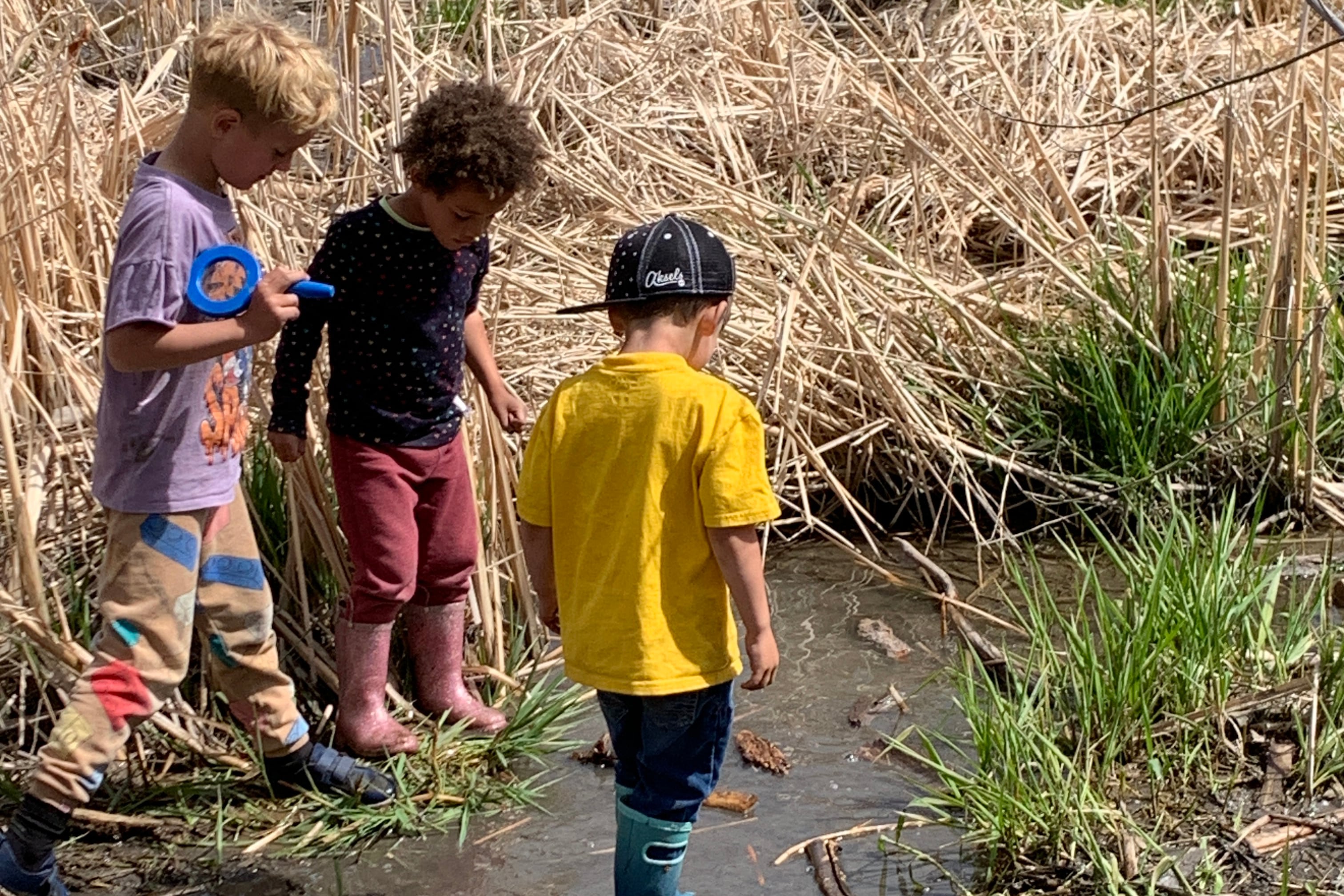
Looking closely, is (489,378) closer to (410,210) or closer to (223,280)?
(410,210)

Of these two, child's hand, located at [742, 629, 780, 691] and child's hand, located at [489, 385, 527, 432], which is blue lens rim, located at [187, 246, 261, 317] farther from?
child's hand, located at [742, 629, 780, 691]

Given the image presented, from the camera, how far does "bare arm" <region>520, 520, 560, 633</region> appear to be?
2.55m

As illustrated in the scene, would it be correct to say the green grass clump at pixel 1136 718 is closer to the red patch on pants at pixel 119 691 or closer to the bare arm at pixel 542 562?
the bare arm at pixel 542 562

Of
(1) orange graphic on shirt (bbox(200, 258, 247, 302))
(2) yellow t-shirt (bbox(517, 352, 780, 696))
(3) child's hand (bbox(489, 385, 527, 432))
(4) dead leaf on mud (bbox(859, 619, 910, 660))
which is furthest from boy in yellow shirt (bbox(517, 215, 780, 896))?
(4) dead leaf on mud (bbox(859, 619, 910, 660))

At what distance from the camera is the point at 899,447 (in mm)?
4484

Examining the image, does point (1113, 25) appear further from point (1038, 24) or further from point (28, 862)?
point (28, 862)

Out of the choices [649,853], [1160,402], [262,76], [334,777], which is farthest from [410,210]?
[1160,402]

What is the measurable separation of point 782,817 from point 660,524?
0.87 m

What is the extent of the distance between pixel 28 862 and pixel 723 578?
1228 mm

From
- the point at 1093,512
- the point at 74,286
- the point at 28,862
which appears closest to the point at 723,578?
the point at 28,862

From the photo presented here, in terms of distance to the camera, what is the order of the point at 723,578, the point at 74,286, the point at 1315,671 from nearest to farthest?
the point at 723,578 → the point at 1315,671 → the point at 74,286

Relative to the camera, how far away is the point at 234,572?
2863mm

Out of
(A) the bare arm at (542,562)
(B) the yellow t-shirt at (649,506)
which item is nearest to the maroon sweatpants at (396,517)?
(A) the bare arm at (542,562)

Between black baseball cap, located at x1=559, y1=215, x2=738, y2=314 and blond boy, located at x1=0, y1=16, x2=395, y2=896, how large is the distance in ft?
1.72
